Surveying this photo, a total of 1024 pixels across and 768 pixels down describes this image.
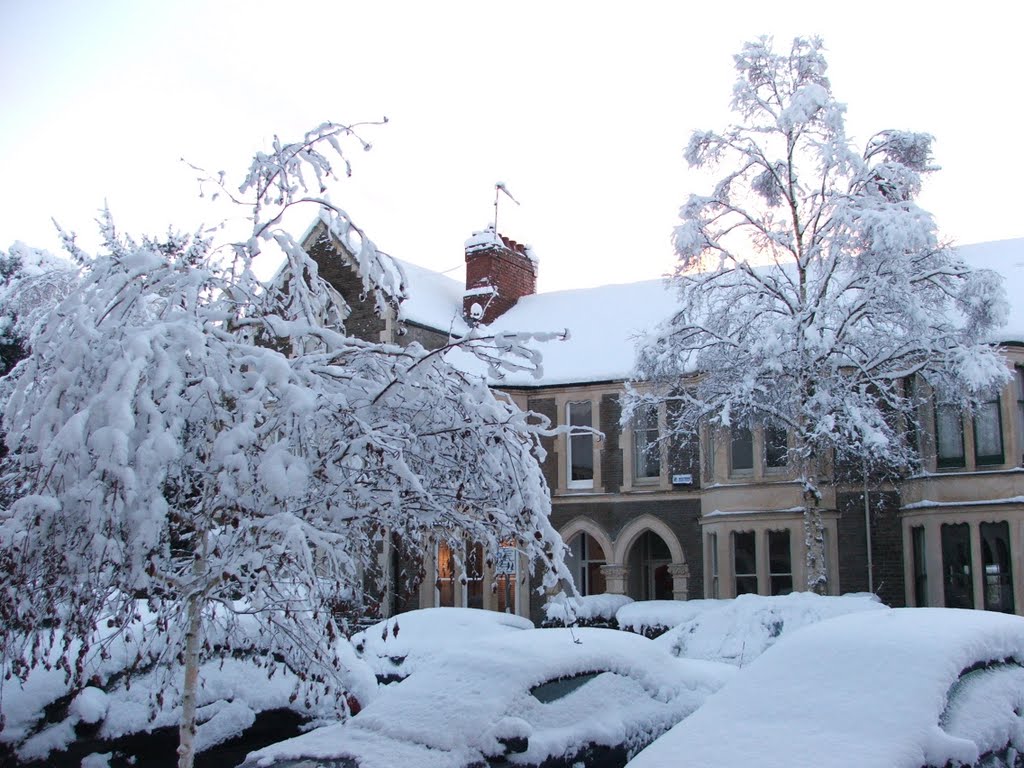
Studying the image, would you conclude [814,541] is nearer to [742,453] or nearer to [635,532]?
[742,453]

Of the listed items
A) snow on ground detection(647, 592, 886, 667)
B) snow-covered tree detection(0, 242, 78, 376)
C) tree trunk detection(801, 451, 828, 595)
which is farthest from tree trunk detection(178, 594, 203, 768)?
tree trunk detection(801, 451, 828, 595)

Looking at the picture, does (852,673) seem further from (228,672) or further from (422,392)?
(228,672)

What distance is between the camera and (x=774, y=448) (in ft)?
68.9

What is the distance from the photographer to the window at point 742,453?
21.5 metres

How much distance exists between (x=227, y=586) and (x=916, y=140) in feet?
49.5

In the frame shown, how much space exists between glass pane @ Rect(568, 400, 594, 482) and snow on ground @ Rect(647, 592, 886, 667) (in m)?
9.09

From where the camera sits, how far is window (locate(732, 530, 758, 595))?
68.7 feet

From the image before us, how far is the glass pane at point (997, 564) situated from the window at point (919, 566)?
45.2 inches

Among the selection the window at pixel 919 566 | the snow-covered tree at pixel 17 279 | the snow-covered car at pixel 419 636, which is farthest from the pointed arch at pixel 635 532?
the snow-covered tree at pixel 17 279

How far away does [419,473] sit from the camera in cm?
604

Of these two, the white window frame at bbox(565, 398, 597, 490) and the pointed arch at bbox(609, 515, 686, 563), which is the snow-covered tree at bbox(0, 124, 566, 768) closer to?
the pointed arch at bbox(609, 515, 686, 563)

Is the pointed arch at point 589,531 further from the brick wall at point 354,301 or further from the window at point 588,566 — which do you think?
the brick wall at point 354,301

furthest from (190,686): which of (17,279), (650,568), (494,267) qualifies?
(494,267)

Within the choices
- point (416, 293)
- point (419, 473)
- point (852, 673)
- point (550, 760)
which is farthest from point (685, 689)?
point (416, 293)
